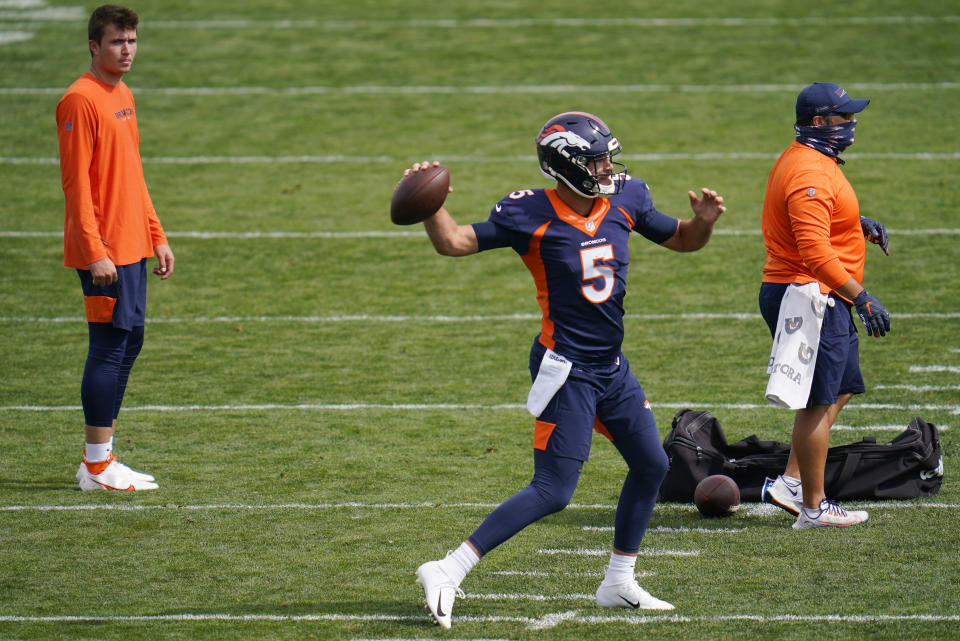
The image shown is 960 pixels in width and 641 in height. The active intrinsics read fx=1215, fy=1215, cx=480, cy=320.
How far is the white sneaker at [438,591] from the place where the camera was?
4.41 meters

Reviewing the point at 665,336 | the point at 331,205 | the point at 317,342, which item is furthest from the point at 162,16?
the point at 665,336

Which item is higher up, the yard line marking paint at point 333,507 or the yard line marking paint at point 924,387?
the yard line marking paint at point 924,387

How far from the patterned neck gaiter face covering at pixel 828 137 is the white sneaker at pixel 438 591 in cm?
271

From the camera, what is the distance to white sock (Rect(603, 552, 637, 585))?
464 cm

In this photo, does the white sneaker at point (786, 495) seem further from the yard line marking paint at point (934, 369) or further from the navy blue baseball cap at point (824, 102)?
the yard line marking paint at point (934, 369)

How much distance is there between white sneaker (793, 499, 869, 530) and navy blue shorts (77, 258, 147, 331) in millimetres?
3379

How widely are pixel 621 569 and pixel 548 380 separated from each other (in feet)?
2.58

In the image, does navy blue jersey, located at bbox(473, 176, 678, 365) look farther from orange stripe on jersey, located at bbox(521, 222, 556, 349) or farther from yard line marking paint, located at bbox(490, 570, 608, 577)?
yard line marking paint, located at bbox(490, 570, 608, 577)

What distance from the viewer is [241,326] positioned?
30.4 ft

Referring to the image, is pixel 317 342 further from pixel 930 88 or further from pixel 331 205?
pixel 930 88

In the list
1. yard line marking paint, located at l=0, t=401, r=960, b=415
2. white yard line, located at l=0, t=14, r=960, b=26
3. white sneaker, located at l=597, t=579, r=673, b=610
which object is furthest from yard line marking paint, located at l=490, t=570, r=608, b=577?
white yard line, located at l=0, t=14, r=960, b=26

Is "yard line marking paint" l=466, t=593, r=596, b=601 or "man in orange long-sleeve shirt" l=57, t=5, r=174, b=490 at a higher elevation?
"man in orange long-sleeve shirt" l=57, t=5, r=174, b=490

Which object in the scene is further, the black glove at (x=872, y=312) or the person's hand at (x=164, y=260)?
the person's hand at (x=164, y=260)

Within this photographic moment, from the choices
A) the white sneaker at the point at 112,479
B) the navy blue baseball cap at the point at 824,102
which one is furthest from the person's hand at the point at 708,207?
the white sneaker at the point at 112,479
